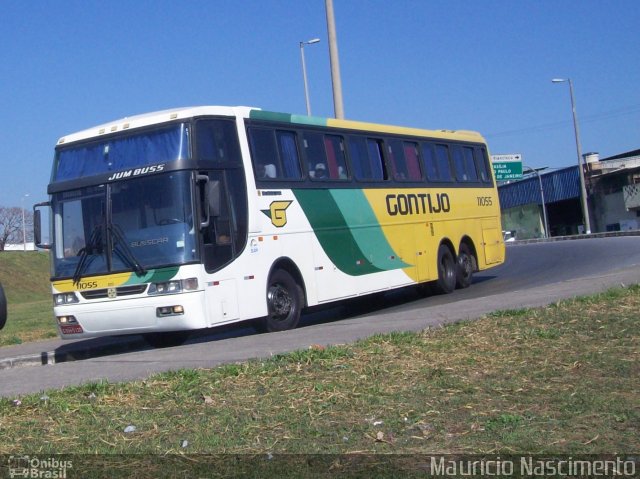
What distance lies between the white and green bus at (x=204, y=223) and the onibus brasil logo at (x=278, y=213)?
26 mm

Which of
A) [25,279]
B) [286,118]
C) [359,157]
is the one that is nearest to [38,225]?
[286,118]

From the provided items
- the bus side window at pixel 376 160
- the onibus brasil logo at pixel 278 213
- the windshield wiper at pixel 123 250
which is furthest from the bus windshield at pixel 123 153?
the bus side window at pixel 376 160

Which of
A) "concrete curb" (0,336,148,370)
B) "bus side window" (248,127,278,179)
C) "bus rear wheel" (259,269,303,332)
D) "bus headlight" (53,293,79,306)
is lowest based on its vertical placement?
"concrete curb" (0,336,148,370)

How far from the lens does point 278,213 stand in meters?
14.2

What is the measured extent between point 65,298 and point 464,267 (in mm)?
10457

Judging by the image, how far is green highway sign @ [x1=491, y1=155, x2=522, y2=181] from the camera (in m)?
57.2

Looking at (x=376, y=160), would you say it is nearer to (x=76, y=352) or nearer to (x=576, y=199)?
(x=76, y=352)

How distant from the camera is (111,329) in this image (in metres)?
12.7

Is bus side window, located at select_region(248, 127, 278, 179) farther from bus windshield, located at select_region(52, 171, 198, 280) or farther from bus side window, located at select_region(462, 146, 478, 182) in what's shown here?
bus side window, located at select_region(462, 146, 478, 182)

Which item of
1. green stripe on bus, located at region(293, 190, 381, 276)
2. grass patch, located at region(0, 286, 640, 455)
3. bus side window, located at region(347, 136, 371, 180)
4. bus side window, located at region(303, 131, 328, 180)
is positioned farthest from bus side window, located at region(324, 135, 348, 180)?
grass patch, located at region(0, 286, 640, 455)

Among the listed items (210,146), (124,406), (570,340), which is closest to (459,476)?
(124,406)

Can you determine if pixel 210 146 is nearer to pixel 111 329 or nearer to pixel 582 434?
pixel 111 329

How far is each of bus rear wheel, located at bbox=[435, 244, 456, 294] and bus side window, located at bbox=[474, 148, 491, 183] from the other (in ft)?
10.2

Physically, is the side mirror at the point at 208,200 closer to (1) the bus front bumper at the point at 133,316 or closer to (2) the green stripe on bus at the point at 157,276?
(2) the green stripe on bus at the point at 157,276
